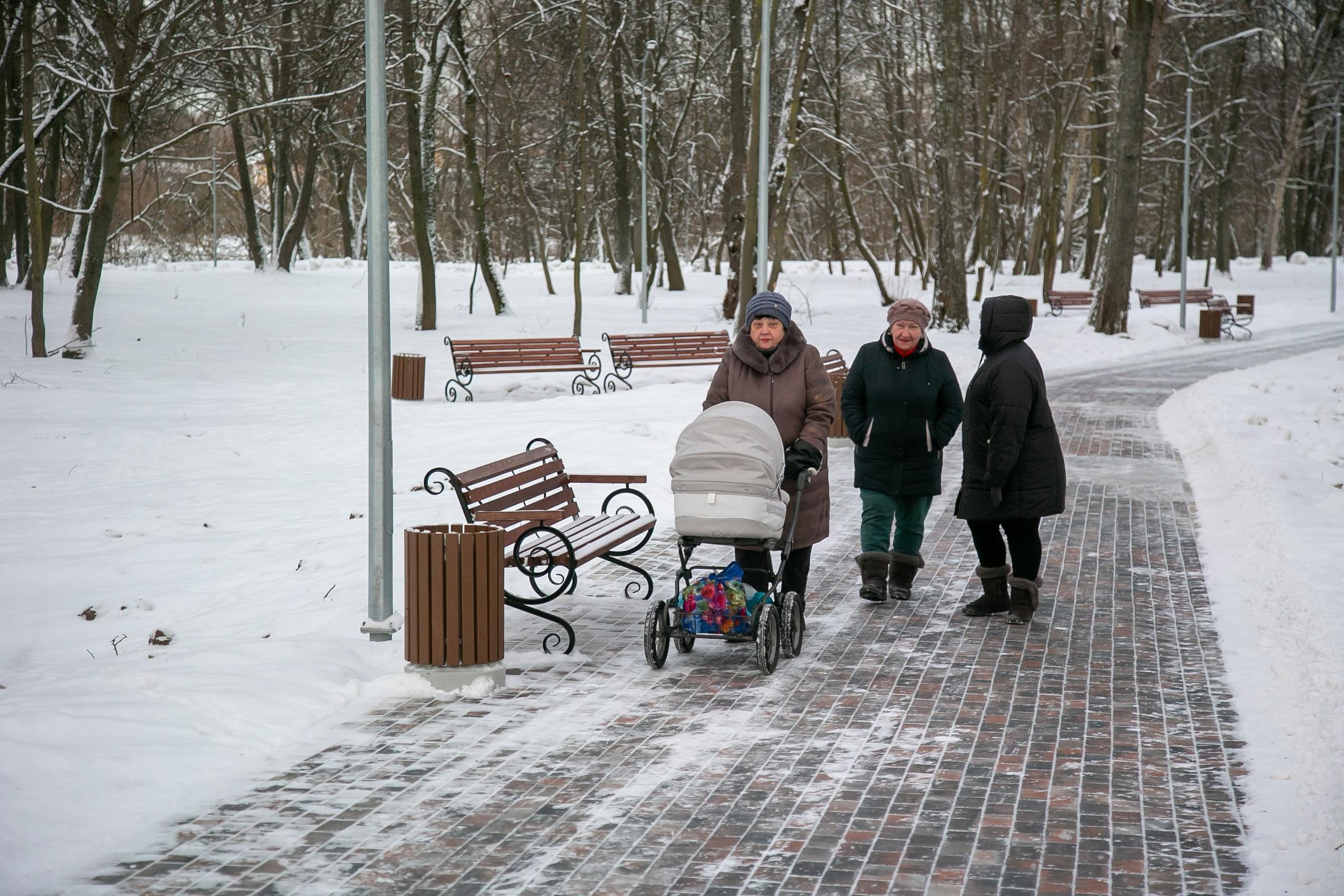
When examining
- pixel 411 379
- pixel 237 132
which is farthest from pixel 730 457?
pixel 237 132

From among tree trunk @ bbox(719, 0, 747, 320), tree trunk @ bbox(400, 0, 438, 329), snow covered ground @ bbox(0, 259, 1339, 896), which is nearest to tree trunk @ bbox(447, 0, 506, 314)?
tree trunk @ bbox(400, 0, 438, 329)

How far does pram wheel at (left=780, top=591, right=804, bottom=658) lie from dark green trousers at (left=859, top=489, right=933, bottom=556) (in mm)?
1268

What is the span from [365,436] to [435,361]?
9381 mm

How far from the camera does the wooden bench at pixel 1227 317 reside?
33.3 m

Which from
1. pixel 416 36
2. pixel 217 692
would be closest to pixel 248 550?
pixel 217 692

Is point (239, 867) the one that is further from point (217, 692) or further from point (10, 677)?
point (10, 677)

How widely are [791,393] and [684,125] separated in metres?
41.3

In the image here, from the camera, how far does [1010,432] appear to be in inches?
301

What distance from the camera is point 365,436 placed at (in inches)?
628

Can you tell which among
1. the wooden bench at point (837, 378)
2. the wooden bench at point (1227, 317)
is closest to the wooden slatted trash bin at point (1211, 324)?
the wooden bench at point (1227, 317)

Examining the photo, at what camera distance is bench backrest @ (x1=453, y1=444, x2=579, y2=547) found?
7.90 m

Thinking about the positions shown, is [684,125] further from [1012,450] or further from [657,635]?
[657,635]

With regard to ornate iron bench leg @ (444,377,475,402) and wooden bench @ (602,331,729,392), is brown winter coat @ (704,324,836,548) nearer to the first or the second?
ornate iron bench leg @ (444,377,475,402)

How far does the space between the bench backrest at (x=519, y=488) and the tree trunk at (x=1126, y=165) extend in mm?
22553
